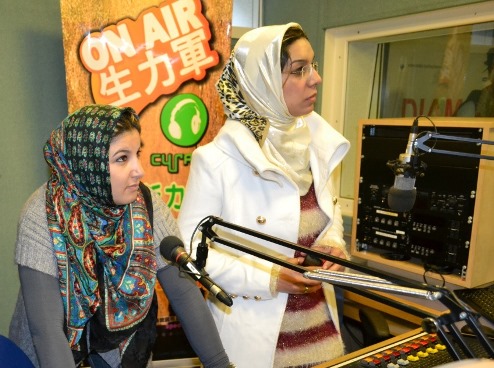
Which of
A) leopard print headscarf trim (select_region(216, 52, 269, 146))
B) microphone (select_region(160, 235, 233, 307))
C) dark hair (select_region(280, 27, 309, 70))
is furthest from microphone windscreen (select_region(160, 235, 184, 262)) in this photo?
dark hair (select_region(280, 27, 309, 70))

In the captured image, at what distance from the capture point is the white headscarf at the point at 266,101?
54.0 inches

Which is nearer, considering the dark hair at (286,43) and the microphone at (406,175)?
the microphone at (406,175)

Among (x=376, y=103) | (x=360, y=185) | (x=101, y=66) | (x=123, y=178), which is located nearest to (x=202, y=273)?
(x=123, y=178)

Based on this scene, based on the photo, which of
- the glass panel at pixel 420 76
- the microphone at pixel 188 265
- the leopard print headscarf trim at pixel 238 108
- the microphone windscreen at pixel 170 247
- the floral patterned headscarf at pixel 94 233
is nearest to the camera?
the microphone at pixel 188 265

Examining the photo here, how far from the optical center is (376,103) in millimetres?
2693

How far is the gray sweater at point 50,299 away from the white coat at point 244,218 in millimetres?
104

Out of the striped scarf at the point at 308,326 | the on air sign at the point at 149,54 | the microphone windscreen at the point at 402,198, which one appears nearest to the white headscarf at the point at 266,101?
the striped scarf at the point at 308,326

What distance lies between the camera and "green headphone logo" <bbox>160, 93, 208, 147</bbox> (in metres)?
2.28

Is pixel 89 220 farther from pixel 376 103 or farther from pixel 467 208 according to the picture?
pixel 376 103

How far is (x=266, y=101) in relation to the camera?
142 centimetres

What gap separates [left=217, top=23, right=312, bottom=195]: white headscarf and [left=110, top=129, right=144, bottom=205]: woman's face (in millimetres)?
397

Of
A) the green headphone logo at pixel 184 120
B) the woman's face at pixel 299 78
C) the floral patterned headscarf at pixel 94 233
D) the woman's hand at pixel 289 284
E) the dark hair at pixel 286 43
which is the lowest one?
the woman's hand at pixel 289 284

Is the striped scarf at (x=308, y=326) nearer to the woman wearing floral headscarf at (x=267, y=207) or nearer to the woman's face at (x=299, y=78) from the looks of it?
the woman wearing floral headscarf at (x=267, y=207)

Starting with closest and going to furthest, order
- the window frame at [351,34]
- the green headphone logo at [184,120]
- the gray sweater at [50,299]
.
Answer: the gray sweater at [50,299]
the window frame at [351,34]
the green headphone logo at [184,120]
